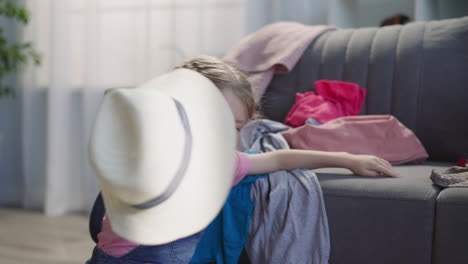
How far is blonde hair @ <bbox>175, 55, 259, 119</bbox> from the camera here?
3.79ft

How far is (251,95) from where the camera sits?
123cm

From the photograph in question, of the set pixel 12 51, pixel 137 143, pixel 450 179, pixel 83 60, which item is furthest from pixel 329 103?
pixel 12 51

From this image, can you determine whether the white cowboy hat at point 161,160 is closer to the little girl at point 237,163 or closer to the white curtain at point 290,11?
the little girl at point 237,163

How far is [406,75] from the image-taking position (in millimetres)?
1760

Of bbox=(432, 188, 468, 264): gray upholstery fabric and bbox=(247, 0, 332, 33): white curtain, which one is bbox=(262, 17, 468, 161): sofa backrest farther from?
bbox=(432, 188, 468, 264): gray upholstery fabric

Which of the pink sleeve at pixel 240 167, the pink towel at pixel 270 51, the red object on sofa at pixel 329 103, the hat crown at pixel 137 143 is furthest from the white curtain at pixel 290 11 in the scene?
the hat crown at pixel 137 143

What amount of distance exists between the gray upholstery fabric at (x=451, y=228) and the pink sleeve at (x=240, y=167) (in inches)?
16.9

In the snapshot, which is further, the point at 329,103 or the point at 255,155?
the point at 329,103

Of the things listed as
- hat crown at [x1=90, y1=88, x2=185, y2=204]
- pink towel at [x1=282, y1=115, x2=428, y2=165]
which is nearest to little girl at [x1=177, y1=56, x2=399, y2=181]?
pink towel at [x1=282, y1=115, x2=428, y2=165]

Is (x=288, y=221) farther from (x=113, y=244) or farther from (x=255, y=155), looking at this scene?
(x=113, y=244)

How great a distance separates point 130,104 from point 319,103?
110 centimetres

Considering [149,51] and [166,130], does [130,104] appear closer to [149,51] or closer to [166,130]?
[166,130]

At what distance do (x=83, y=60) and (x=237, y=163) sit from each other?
1906 millimetres

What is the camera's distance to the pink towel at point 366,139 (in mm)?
1545
